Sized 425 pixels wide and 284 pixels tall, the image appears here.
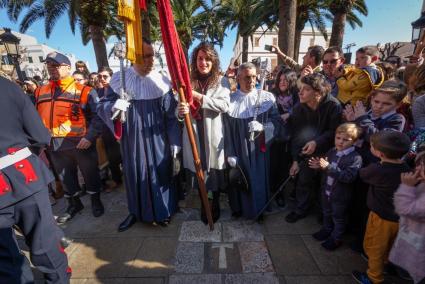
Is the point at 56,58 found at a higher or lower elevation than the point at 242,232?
higher

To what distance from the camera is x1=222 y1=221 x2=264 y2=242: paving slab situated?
261cm

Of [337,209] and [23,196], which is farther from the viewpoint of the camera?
[337,209]

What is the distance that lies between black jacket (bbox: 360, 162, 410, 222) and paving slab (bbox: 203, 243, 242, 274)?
126 centimetres

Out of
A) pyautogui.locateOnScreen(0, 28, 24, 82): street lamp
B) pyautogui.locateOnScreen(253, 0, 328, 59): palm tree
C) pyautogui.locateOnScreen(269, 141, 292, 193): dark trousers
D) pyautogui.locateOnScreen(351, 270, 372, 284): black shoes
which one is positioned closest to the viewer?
pyautogui.locateOnScreen(351, 270, 372, 284): black shoes

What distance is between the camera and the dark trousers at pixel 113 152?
4023 mm

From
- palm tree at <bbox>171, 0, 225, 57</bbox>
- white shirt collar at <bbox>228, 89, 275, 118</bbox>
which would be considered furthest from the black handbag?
palm tree at <bbox>171, 0, 225, 57</bbox>

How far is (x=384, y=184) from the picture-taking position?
1.88 meters

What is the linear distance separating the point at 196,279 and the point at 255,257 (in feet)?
1.96

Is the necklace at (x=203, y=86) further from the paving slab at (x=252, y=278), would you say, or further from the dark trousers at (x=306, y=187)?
the paving slab at (x=252, y=278)

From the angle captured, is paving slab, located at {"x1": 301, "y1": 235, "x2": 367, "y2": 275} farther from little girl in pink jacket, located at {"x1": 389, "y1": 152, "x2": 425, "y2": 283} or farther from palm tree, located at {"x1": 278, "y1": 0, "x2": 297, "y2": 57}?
palm tree, located at {"x1": 278, "y1": 0, "x2": 297, "y2": 57}

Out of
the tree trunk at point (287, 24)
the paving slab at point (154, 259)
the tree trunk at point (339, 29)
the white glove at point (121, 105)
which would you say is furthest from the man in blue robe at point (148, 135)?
the tree trunk at point (339, 29)

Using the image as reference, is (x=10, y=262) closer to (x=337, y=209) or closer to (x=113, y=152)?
(x=113, y=152)

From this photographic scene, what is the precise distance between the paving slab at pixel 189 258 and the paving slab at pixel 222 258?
6cm

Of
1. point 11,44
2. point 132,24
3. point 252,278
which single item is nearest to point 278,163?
point 252,278
